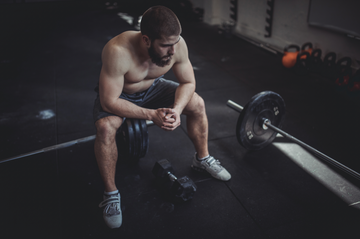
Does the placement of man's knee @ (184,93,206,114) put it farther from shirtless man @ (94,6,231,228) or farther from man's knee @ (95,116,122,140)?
man's knee @ (95,116,122,140)

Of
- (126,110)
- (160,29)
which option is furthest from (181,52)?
(126,110)

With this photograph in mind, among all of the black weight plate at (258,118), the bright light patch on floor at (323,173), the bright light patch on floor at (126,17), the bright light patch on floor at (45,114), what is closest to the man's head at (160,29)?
the black weight plate at (258,118)

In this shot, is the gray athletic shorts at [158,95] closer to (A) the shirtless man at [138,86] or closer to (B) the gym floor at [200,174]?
(A) the shirtless man at [138,86]

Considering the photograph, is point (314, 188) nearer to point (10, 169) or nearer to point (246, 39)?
point (10, 169)

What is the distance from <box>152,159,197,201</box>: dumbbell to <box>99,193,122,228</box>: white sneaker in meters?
0.25

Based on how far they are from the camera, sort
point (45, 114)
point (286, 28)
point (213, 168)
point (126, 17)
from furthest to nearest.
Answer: point (126, 17), point (286, 28), point (45, 114), point (213, 168)

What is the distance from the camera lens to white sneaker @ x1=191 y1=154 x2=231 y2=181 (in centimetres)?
165

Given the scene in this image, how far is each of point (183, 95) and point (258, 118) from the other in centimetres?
53

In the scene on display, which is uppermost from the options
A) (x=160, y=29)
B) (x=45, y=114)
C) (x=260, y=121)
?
(x=160, y=29)

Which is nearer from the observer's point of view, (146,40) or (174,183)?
(146,40)

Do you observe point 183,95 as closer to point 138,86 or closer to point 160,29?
point 138,86

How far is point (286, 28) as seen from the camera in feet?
12.8

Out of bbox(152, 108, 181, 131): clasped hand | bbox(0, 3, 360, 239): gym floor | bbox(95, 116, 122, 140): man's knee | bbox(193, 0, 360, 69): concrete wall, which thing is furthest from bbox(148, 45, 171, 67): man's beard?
bbox(193, 0, 360, 69): concrete wall

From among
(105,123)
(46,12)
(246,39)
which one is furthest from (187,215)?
(46,12)
